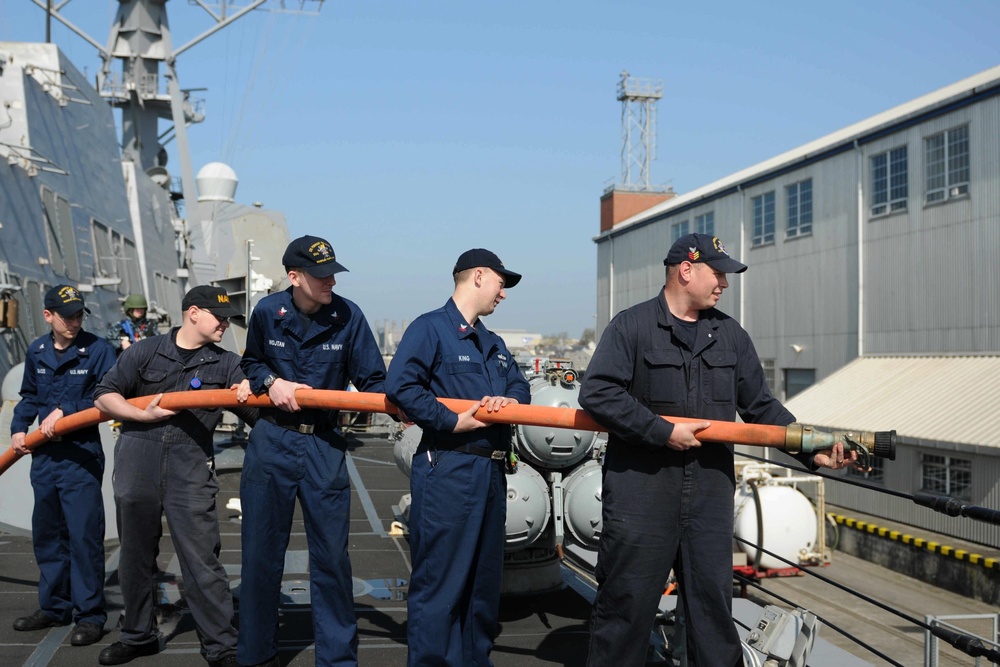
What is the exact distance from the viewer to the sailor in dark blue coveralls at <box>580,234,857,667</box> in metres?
3.60

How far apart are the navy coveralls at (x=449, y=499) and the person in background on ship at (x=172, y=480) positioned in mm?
1042

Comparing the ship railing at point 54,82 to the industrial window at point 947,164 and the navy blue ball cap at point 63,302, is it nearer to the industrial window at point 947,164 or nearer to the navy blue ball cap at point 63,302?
the navy blue ball cap at point 63,302

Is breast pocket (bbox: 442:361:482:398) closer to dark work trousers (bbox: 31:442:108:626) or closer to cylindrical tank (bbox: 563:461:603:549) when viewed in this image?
cylindrical tank (bbox: 563:461:603:549)

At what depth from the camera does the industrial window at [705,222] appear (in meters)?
33.2

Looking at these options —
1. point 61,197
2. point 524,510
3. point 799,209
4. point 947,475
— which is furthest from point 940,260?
point 524,510

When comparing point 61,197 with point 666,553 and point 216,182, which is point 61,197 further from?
point 216,182

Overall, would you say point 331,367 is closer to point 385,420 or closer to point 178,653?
point 178,653

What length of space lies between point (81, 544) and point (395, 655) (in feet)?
6.05

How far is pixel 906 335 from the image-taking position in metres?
23.0

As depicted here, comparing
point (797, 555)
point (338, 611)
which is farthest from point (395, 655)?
point (797, 555)

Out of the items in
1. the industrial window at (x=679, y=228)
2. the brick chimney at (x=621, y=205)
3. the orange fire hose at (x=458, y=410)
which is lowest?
the orange fire hose at (x=458, y=410)

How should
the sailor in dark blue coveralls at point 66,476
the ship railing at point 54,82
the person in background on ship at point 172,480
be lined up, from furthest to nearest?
the ship railing at point 54,82
the sailor in dark blue coveralls at point 66,476
the person in background on ship at point 172,480

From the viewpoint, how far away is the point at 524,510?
5504mm

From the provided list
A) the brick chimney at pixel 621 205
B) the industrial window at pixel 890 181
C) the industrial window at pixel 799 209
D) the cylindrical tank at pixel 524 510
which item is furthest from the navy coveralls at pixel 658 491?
the brick chimney at pixel 621 205
